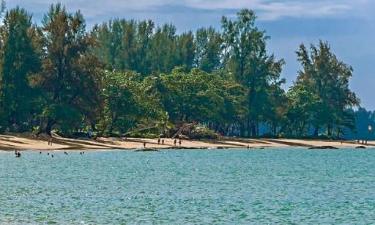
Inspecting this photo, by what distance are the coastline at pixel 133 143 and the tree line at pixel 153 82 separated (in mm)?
3759

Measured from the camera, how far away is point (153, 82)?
14562 centimetres

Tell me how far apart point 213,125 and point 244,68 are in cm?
1177

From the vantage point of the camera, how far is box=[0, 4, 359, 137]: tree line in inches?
4840

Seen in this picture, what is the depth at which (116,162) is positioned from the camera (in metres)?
96.4

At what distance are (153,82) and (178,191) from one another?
84.3m

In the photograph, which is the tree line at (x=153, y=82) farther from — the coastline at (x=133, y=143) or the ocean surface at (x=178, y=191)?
the ocean surface at (x=178, y=191)

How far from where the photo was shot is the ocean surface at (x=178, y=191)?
4662 cm

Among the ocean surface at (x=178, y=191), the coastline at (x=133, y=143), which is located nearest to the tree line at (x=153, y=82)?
the coastline at (x=133, y=143)

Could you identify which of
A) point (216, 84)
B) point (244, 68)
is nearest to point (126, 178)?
point (216, 84)

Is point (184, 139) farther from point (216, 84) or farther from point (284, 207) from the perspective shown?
point (284, 207)

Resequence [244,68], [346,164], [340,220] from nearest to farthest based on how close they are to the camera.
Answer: [340,220]
[346,164]
[244,68]

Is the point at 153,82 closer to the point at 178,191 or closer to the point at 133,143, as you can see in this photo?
the point at 133,143

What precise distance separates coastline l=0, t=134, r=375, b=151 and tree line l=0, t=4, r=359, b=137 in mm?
3759

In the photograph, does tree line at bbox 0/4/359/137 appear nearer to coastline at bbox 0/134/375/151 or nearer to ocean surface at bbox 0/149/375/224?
coastline at bbox 0/134/375/151
